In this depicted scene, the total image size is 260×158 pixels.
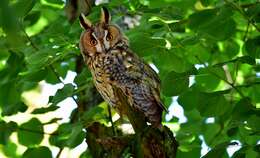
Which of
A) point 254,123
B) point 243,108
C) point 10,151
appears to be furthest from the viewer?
point 10,151

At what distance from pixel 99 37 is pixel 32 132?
0.87m

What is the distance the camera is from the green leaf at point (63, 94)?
2.20 m

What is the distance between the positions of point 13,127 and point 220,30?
1.34 metres

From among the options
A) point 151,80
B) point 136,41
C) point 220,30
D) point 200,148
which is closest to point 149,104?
point 151,80

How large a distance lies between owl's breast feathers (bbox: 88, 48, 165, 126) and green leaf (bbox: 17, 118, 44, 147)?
773 millimetres

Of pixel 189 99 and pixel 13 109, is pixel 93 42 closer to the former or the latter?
pixel 189 99

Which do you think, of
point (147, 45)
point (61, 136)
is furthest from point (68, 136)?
point (147, 45)

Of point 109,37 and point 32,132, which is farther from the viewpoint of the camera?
point 32,132

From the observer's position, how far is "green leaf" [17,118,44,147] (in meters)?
3.01

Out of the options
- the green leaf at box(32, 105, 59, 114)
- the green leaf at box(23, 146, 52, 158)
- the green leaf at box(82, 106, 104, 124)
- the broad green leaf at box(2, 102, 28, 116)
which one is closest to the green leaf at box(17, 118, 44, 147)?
the broad green leaf at box(2, 102, 28, 116)

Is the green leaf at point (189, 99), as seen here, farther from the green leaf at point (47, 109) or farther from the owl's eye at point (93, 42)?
the green leaf at point (47, 109)

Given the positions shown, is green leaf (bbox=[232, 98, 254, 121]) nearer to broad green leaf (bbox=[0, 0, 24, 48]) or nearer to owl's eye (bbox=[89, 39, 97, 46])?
owl's eye (bbox=[89, 39, 97, 46])


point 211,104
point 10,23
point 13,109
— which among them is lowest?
point 13,109

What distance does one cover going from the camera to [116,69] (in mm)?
2375
